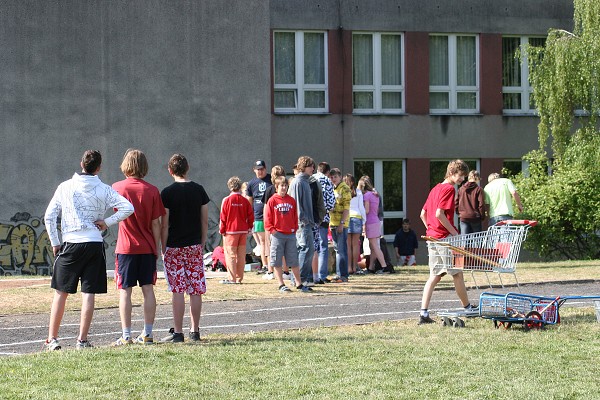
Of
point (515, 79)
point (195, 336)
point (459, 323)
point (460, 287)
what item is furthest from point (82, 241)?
point (515, 79)

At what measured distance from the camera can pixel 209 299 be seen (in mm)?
17188

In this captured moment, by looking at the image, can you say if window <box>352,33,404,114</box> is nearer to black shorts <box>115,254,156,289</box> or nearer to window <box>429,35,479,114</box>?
window <box>429,35,479,114</box>

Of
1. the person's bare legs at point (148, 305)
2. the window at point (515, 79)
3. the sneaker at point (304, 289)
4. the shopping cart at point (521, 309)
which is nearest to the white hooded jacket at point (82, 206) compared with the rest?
the person's bare legs at point (148, 305)

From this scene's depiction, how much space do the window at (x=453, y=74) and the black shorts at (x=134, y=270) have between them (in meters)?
21.2

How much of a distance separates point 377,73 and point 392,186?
3.19 meters

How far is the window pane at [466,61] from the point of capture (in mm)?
32094

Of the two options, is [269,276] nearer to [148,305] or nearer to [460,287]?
[460,287]

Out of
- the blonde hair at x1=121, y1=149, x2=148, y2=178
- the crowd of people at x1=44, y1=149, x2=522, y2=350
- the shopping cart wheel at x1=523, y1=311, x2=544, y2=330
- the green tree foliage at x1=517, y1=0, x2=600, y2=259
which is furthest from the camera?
the green tree foliage at x1=517, y1=0, x2=600, y2=259

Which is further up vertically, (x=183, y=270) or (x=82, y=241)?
(x=82, y=241)

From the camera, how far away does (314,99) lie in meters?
31.0


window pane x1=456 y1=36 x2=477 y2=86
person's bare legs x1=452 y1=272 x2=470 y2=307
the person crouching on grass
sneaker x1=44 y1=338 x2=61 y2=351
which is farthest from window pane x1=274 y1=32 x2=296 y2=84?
sneaker x1=44 y1=338 x2=61 y2=351

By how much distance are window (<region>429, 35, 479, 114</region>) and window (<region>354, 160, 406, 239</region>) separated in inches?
A: 83.6

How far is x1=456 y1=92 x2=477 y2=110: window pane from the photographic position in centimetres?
3225

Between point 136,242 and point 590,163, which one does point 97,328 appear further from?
point 590,163
